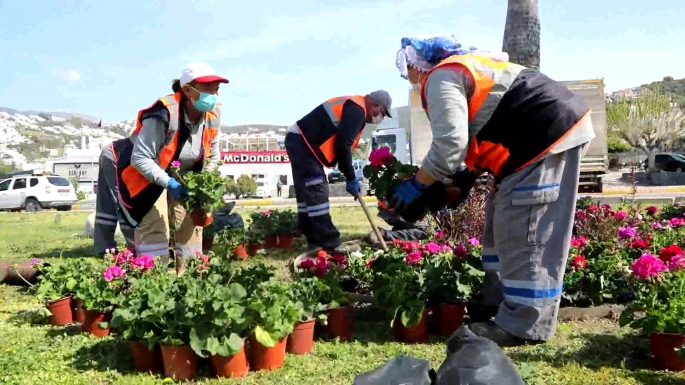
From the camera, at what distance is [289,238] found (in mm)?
7887

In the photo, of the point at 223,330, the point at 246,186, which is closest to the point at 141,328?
the point at 223,330

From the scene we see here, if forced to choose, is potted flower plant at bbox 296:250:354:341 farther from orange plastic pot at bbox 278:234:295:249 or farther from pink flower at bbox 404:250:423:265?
orange plastic pot at bbox 278:234:295:249

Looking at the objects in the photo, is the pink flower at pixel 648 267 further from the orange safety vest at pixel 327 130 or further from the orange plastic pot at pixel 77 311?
the orange plastic pot at pixel 77 311

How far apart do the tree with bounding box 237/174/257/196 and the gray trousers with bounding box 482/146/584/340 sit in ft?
89.6

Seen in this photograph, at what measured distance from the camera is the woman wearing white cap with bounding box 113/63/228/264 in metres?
4.73

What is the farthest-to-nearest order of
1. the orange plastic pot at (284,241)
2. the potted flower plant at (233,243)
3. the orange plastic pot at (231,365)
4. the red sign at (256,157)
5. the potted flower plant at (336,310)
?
the red sign at (256,157) → the orange plastic pot at (284,241) → the potted flower plant at (233,243) → the potted flower plant at (336,310) → the orange plastic pot at (231,365)

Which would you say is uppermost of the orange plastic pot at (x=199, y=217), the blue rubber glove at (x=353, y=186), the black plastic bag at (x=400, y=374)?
the blue rubber glove at (x=353, y=186)

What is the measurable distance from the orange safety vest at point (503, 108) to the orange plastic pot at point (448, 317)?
88 centimetres

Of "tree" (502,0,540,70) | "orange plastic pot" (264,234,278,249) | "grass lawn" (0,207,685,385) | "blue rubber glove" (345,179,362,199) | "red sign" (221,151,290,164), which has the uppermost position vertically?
"tree" (502,0,540,70)

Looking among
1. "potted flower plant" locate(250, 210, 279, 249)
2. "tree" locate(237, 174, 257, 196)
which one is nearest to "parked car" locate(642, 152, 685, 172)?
"tree" locate(237, 174, 257, 196)

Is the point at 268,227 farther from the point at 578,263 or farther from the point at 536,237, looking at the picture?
the point at 536,237

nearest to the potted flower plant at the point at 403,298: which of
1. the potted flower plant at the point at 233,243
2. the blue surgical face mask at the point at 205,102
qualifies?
the blue surgical face mask at the point at 205,102

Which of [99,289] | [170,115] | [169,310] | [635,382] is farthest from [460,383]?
[170,115]

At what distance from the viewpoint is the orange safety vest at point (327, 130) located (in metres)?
5.93
